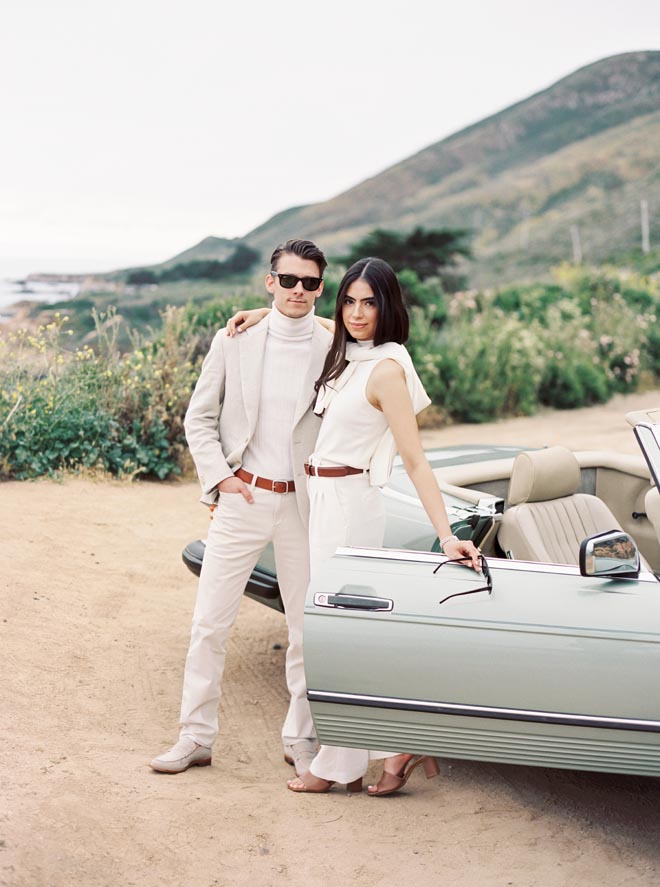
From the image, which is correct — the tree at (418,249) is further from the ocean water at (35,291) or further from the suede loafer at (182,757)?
the suede loafer at (182,757)

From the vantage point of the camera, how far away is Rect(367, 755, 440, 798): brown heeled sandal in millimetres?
4039

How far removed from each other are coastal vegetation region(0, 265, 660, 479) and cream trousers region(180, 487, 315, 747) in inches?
192

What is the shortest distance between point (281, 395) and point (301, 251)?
1.76 feet

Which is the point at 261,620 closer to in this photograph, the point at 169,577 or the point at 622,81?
the point at 169,577

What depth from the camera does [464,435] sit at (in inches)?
505

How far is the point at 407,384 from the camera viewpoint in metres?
3.72

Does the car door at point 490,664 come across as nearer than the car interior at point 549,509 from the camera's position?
Yes

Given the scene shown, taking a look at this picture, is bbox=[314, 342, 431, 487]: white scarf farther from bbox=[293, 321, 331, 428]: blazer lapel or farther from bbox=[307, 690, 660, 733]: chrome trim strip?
bbox=[307, 690, 660, 733]: chrome trim strip

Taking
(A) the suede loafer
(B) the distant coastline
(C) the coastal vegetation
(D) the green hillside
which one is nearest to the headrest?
(A) the suede loafer

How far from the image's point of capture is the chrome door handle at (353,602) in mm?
3482

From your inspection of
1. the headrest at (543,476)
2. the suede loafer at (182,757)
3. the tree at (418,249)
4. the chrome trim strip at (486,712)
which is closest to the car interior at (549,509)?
the headrest at (543,476)

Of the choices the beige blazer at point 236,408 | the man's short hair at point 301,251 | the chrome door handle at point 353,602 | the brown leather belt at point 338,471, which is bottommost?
the chrome door handle at point 353,602

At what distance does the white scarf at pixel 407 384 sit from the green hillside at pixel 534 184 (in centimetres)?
5551

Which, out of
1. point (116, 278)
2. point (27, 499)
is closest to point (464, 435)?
point (27, 499)
